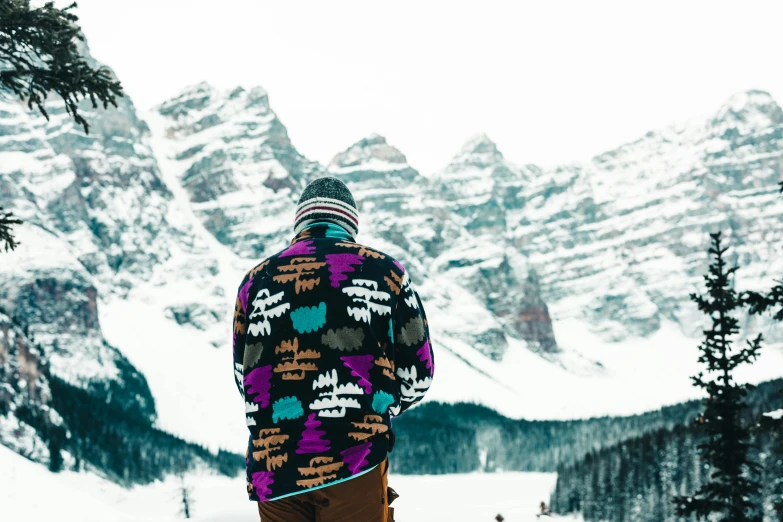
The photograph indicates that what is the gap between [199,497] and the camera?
13125 centimetres

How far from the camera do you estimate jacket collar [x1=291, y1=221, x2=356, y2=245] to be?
4.63 m

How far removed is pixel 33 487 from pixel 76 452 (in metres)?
92.2

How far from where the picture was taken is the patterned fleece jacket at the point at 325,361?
13.2ft

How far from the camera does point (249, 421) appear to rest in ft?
14.0

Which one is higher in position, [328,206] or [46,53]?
[46,53]

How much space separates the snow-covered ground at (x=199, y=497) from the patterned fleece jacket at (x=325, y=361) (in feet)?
10.9

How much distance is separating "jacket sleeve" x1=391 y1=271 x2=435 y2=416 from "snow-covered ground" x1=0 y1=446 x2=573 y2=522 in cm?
332

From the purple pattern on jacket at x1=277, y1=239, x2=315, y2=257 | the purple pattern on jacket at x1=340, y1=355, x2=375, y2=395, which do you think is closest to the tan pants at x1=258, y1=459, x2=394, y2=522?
the purple pattern on jacket at x1=340, y1=355, x2=375, y2=395

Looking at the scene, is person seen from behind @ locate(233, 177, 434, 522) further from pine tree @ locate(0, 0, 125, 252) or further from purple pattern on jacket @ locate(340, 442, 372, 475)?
pine tree @ locate(0, 0, 125, 252)

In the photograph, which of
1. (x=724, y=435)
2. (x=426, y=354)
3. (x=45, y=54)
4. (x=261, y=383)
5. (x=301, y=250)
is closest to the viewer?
(x=261, y=383)

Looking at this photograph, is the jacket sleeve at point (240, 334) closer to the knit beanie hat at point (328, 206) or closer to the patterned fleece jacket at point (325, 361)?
the patterned fleece jacket at point (325, 361)

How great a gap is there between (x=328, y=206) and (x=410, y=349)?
1.04m

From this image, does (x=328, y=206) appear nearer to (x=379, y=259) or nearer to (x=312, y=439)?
(x=379, y=259)

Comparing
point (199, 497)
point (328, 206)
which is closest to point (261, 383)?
point (328, 206)
